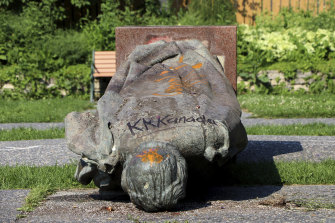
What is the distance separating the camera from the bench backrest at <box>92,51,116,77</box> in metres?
11.5

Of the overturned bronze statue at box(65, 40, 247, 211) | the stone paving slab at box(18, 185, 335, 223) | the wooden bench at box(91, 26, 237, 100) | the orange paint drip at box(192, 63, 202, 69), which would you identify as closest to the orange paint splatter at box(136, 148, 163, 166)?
the overturned bronze statue at box(65, 40, 247, 211)

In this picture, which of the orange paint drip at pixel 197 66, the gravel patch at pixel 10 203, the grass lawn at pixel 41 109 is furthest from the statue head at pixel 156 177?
the grass lawn at pixel 41 109

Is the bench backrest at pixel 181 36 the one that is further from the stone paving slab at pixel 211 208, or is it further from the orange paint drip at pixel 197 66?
the stone paving slab at pixel 211 208

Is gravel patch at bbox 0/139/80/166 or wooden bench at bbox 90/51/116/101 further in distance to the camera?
wooden bench at bbox 90/51/116/101

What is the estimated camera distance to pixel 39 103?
10414 mm

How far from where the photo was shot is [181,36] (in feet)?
20.2

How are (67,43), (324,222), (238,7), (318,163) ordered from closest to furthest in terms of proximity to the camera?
(324,222) < (318,163) < (67,43) < (238,7)

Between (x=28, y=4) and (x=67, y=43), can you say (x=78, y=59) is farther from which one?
(x=28, y=4)

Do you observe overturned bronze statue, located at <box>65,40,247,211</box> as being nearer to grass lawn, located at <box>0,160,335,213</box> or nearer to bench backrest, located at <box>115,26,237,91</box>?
grass lawn, located at <box>0,160,335,213</box>

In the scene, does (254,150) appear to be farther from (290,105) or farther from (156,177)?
(290,105)

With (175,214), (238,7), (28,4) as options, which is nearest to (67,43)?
(28,4)

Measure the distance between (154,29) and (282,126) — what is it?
266 cm

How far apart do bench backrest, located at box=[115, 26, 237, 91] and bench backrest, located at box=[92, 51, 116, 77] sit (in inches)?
205

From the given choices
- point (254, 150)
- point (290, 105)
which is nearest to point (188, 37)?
point (254, 150)
